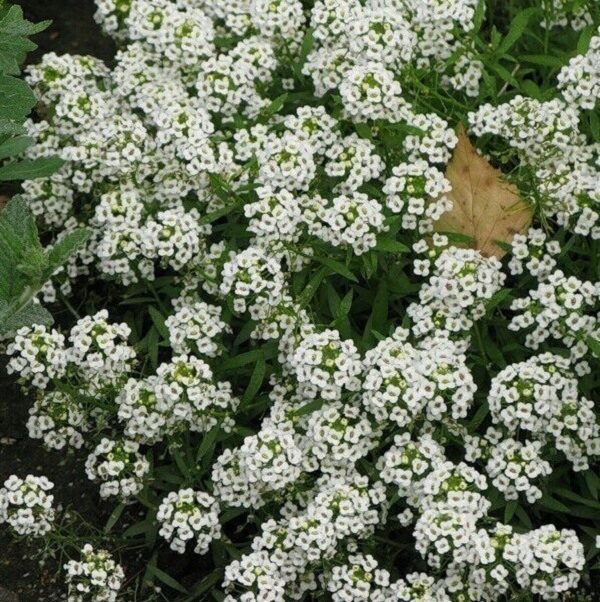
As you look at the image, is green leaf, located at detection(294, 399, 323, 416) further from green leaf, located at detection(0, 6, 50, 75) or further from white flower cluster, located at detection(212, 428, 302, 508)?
green leaf, located at detection(0, 6, 50, 75)

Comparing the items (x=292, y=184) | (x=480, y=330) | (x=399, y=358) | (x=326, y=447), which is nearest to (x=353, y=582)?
(x=326, y=447)

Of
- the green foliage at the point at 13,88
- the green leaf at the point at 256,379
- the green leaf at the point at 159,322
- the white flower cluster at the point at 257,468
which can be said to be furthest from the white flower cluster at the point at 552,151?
the green foliage at the point at 13,88

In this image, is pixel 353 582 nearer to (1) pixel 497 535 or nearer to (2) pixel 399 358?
(1) pixel 497 535

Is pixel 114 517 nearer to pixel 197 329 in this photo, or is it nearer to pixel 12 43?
pixel 197 329

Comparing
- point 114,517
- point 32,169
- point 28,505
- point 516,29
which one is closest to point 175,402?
point 114,517

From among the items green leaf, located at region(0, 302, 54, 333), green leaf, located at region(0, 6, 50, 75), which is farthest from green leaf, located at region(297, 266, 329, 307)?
green leaf, located at region(0, 6, 50, 75)
